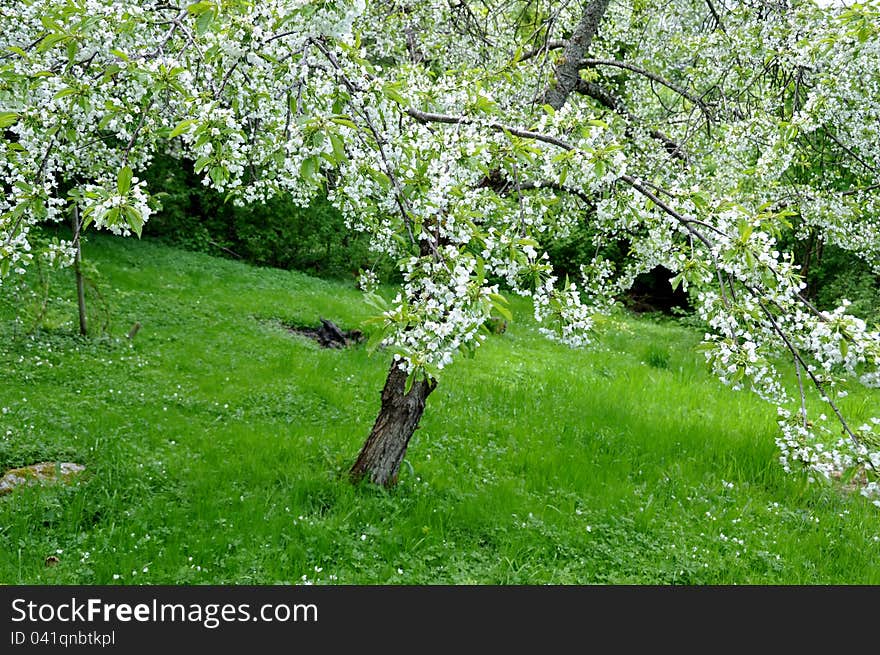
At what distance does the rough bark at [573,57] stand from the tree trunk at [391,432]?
2.40m

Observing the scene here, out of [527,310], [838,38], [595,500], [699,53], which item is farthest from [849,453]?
[527,310]

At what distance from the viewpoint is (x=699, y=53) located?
6.59 meters

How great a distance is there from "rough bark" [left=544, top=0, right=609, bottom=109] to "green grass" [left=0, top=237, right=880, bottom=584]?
2965 mm

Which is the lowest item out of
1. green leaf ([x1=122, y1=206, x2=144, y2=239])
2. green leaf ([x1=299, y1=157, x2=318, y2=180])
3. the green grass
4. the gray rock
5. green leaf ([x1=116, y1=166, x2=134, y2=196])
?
the gray rock

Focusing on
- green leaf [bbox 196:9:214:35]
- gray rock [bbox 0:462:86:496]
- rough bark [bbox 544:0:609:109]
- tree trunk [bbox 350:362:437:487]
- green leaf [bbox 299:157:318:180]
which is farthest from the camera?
rough bark [bbox 544:0:609:109]

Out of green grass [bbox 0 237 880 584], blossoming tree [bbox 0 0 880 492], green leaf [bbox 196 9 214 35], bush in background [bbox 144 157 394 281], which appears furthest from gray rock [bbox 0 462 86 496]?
bush in background [bbox 144 157 394 281]

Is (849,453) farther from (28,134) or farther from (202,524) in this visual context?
(28,134)

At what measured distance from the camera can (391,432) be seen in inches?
199

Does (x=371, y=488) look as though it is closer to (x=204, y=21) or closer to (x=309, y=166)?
(x=309, y=166)

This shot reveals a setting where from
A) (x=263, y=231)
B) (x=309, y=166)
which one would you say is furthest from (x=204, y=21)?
(x=263, y=231)

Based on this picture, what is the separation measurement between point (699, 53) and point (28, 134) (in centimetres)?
588

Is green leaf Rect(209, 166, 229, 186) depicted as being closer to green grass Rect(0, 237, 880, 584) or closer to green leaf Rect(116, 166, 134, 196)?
green leaf Rect(116, 166, 134, 196)

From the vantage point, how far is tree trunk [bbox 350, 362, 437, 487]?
5008 millimetres

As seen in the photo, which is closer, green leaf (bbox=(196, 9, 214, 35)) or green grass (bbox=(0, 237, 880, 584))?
green leaf (bbox=(196, 9, 214, 35))
